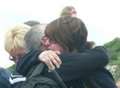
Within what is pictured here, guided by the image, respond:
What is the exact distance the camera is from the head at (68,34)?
501 cm

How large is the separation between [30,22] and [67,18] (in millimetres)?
1565

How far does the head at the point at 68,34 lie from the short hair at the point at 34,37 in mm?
554

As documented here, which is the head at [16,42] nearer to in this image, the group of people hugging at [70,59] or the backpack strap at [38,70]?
the group of people hugging at [70,59]

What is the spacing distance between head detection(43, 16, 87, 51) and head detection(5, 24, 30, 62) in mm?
870

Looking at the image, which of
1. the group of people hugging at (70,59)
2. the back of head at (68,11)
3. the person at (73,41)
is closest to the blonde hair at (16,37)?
the group of people hugging at (70,59)

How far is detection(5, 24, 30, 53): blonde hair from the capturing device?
19.4ft

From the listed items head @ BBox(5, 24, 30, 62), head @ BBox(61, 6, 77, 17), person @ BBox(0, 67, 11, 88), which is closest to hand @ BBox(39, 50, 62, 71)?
person @ BBox(0, 67, 11, 88)

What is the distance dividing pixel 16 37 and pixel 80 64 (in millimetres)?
1220

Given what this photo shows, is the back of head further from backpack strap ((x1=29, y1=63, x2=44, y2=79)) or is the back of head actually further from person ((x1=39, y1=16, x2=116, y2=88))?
backpack strap ((x1=29, y1=63, x2=44, y2=79))

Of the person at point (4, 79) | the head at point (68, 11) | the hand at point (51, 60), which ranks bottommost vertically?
the head at point (68, 11)

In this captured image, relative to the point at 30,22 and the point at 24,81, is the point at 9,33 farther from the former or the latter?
the point at 24,81

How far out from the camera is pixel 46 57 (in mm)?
4941

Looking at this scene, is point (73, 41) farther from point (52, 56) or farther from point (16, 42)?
point (16, 42)

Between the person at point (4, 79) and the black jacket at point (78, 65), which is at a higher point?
the black jacket at point (78, 65)
